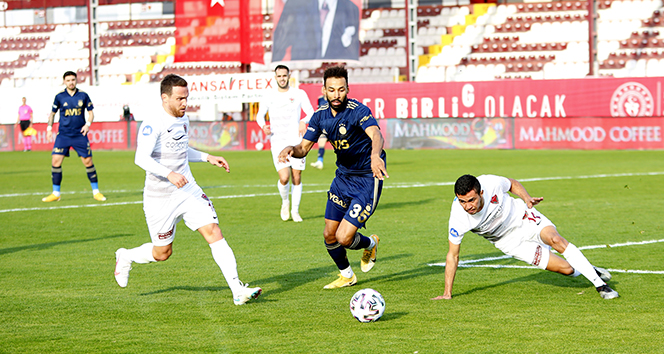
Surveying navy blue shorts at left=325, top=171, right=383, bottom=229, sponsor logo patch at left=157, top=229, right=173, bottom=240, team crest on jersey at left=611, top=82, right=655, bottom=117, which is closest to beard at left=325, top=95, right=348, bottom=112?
navy blue shorts at left=325, top=171, right=383, bottom=229

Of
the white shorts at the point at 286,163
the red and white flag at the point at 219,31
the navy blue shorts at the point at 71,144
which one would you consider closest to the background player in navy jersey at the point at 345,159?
the white shorts at the point at 286,163

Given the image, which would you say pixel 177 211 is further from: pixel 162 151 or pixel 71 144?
pixel 71 144

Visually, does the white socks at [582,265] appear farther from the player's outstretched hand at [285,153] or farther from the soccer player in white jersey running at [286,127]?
the soccer player in white jersey running at [286,127]

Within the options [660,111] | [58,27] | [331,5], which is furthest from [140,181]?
[58,27]

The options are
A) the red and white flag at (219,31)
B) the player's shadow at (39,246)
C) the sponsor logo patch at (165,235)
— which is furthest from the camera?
the red and white flag at (219,31)

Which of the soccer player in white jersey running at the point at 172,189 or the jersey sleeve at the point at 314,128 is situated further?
the jersey sleeve at the point at 314,128

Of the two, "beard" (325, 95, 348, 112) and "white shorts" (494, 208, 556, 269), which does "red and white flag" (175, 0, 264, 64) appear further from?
"white shorts" (494, 208, 556, 269)

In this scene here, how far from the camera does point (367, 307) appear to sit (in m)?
5.97

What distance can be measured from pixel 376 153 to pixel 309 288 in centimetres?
155

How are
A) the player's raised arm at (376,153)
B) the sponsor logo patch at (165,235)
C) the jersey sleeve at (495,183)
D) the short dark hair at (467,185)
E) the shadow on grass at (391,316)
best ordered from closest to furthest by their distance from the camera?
the shadow on grass at (391,316) < the short dark hair at (467,185) < the player's raised arm at (376,153) < the jersey sleeve at (495,183) < the sponsor logo patch at (165,235)

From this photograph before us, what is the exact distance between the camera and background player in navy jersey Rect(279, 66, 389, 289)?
7043 millimetres

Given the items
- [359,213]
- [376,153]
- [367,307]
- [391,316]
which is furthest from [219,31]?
[367,307]

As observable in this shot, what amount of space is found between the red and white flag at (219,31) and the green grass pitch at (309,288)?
60.8 feet

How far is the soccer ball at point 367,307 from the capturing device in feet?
19.6
